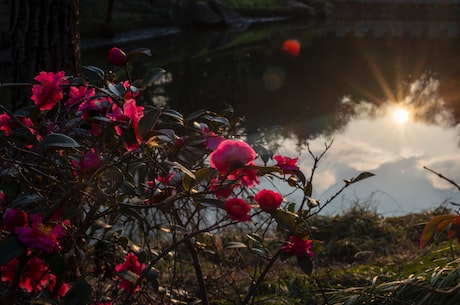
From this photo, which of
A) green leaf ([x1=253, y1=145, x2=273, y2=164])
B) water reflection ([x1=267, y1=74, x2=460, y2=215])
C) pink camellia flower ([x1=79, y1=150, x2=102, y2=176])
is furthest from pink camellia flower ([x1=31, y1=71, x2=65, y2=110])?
water reflection ([x1=267, y1=74, x2=460, y2=215])

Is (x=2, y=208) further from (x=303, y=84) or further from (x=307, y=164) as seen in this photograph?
(x=303, y=84)

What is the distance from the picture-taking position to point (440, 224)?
1043 millimetres

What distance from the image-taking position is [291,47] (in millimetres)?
15719

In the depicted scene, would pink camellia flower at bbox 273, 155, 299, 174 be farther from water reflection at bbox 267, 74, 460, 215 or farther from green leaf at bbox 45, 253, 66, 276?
water reflection at bbox 267, 74, 460, 215

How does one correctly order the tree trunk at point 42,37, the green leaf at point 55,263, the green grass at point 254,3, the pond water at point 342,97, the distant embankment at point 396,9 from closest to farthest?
the green leaf at point 55,263 → the tree trunk at point 42,37 → the pond water at point 342,97 → the green grass at point 254,3 → the distant embankment at point 396,9

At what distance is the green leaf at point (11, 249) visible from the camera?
1.00 metres

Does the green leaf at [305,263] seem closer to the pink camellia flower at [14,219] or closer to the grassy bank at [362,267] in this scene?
the grassy bank at [362,267]

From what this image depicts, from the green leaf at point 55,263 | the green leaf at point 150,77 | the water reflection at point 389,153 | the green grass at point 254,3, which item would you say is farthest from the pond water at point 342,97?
the green grass at point 254,3

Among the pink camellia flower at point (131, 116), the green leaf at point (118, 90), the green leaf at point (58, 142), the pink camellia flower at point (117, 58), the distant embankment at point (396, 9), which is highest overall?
the distant embankment at point (396, 9)

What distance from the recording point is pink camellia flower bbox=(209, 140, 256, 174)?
1078mm

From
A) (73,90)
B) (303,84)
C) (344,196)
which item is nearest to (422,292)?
(73,90)

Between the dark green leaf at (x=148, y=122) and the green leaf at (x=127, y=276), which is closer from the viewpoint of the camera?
the dark green leaf at (x=148, y=122)

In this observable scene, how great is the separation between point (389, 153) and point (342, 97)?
381 cm

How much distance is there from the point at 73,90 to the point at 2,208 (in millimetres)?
352
